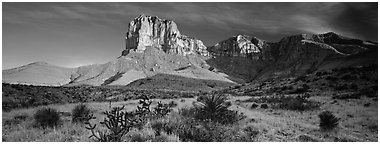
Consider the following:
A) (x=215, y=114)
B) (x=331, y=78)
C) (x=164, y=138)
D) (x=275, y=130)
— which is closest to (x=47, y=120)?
(x=164, y=138)

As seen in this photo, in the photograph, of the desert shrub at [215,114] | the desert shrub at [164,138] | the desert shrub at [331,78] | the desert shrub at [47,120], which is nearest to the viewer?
the desert shrub at [164,138]

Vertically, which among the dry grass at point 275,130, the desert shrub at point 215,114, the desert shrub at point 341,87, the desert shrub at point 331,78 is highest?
the desert shrub at point 331,78

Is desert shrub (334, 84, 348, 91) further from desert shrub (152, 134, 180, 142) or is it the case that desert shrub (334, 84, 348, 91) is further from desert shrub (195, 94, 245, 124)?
desert shrub (152, 134, 180, 142)

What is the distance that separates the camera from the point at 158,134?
7.89 metres

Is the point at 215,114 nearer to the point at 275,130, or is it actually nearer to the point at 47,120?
the point at 275,130

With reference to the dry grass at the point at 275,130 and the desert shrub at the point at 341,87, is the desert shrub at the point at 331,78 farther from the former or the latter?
the dry grass at the point at 275,130

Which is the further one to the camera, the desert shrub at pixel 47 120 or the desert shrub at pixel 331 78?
the desert shrub at pixel 331 78

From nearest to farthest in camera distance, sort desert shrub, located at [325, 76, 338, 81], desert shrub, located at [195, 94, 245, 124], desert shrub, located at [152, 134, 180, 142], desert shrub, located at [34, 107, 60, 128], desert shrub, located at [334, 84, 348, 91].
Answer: desert shrub, located at [152, 134, 180, 142] < desert shrub, located at [34, 107, 60, 128] < desert shrub, located at [195, 94, 245, 124] < desert shrub, located at [334, 84, 348, 91] < desert shrub, located at [325, 76, 338, 81]

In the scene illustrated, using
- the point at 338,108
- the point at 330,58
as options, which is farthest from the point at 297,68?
the point at 338,108

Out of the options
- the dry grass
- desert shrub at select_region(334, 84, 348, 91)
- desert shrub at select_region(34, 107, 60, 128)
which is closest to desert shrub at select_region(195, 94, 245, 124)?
the dry grass

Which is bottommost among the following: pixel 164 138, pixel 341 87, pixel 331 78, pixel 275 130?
pixel 275 130

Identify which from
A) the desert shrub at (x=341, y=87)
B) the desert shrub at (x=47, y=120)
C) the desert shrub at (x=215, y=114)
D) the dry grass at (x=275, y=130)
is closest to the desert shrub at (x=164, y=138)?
the dry grass at (x=275, y=130)

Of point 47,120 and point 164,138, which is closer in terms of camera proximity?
point 164,138

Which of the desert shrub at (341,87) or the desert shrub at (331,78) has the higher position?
the desert shrub at (331,78)
